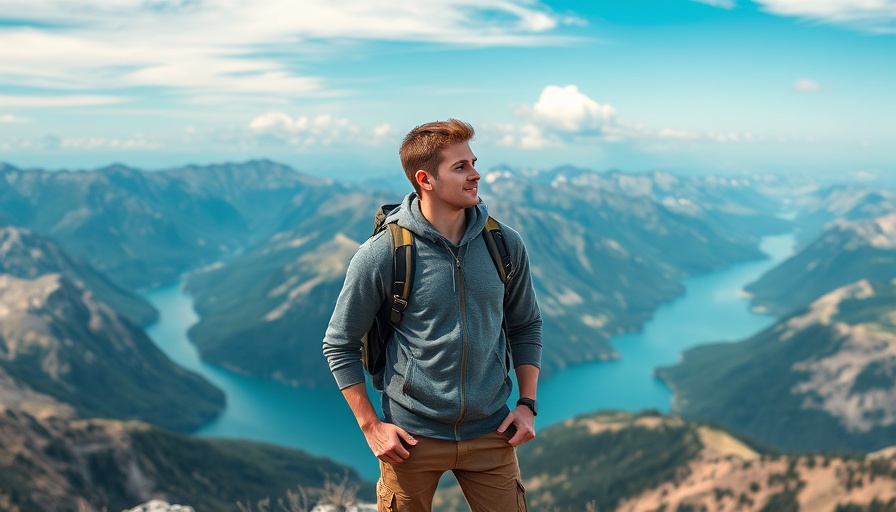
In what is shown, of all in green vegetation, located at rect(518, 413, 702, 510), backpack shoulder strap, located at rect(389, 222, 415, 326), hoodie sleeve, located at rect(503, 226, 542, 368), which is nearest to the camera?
backpack shoulder strap, located at rect(389, 222, 415, 326)

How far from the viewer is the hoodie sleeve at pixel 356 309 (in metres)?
7.71

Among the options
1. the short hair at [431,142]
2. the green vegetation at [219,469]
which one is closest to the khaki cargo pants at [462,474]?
the short hair at [431,142]

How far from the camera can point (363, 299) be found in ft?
25.5

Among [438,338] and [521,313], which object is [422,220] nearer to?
[438,338]

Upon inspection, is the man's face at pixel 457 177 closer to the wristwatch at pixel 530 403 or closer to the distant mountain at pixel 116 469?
the wristwatch at pixel 530 403

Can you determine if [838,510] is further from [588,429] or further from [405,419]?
[588,429]

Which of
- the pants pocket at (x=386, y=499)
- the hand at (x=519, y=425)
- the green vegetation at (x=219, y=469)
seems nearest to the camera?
the hand at (x=519, y=425)

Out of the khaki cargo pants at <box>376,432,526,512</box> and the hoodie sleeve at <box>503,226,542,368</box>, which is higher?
the hoodie sleeve at <box>503,226,542,368</box>

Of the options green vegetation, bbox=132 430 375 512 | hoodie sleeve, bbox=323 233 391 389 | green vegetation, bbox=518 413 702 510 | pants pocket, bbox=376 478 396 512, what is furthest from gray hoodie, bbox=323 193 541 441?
green vegetation, bbox=518 413 702 510

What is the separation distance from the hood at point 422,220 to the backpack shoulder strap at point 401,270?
0.14m

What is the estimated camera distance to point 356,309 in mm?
7805

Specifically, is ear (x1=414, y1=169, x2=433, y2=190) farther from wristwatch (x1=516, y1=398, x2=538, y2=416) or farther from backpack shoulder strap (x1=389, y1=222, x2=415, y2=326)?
wristwatch (x1=516, y1=398, x2=538, y2=416)

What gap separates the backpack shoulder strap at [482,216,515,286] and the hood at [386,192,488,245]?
0.13 meters

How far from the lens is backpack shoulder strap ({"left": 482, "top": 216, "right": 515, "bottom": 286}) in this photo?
320 inches
